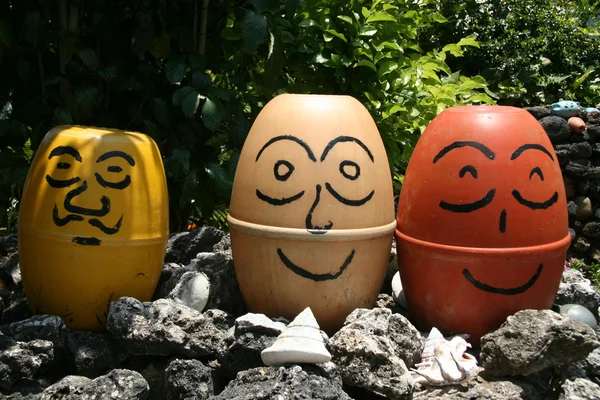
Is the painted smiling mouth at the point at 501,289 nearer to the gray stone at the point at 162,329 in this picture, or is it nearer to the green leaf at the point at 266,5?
the gray stone at the point at 162,329

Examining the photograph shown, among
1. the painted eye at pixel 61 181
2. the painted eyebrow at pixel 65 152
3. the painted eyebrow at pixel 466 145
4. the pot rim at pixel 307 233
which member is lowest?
the pot rim at pixel 307 233

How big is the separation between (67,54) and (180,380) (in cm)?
235

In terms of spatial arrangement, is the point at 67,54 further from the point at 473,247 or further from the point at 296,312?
the point at 473,247

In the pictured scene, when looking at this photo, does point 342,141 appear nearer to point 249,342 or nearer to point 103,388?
point 249,342

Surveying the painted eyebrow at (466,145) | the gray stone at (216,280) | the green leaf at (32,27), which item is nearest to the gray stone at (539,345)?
the painted eyebrow at (466,145)

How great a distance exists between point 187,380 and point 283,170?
0.98 m

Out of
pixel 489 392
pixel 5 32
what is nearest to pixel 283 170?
pixel 489 392

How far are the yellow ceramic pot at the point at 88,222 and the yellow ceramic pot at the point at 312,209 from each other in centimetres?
43

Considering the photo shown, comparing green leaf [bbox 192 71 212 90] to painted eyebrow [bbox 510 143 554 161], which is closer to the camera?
painted eyebrow [bbox 510 143 554 161]

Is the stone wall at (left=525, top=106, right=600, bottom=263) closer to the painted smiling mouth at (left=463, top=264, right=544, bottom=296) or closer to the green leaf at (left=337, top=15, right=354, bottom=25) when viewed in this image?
the green leaf at (left=337, top=15, right=354, bottom=25)

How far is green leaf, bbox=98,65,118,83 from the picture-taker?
412 centimetres

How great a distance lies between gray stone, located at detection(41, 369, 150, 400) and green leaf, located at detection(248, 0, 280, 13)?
7.26 ft

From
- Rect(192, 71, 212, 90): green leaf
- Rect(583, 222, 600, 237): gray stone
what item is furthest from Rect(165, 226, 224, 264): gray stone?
Rect(583, 222, 600, 237): gray stone

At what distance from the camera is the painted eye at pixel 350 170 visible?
3.25 meters
